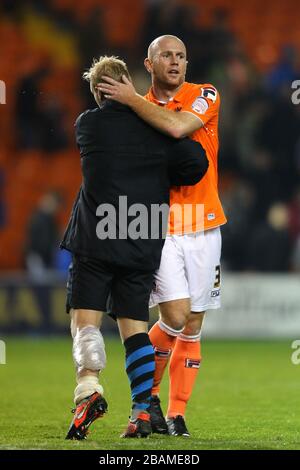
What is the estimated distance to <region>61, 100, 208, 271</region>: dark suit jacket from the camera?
5695 millimetres

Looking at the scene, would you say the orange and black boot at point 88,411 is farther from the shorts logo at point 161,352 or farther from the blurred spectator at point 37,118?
→ the blurred spectator at point 37,118

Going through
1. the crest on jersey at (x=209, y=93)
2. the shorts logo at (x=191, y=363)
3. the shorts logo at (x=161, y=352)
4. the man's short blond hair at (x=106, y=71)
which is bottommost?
the shorts logo at (x=191, y=363)

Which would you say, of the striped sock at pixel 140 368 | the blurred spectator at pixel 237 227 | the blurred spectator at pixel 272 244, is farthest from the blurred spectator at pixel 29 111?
the striped sock at pixel 140 368

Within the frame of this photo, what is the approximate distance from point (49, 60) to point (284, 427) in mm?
11447

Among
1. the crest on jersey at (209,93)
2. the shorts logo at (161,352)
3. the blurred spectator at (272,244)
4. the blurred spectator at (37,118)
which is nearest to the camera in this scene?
the crest on jersey at (209,93)

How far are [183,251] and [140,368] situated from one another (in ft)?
2.54

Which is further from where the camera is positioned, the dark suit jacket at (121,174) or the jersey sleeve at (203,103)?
the jersey sleeve at (203,103)

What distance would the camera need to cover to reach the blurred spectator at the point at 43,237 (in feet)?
46.7

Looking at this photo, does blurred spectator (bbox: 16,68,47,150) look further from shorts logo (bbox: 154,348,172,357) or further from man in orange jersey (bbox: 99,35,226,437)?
shorts logo (bbox: 154,348,172,357)

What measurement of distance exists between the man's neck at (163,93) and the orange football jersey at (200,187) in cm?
2

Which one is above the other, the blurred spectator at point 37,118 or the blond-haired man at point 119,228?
the blurred spectator at point 37,118

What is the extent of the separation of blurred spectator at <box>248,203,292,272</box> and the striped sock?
26.7 feet

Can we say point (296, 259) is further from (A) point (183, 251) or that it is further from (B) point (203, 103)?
(B) point (203, 103)

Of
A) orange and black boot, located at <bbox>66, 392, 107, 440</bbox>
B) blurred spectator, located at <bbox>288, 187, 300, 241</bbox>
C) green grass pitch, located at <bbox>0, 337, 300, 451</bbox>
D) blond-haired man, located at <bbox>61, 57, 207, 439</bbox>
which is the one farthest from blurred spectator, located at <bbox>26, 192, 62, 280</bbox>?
orange and black boot, located at <bbox>66, 392, 107, 440</bbox>
